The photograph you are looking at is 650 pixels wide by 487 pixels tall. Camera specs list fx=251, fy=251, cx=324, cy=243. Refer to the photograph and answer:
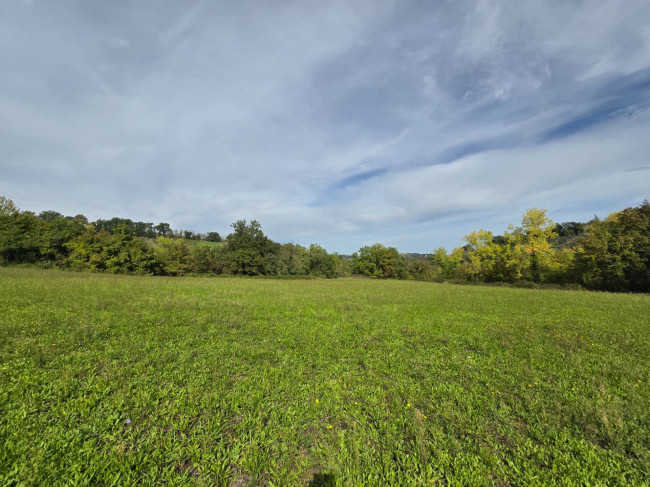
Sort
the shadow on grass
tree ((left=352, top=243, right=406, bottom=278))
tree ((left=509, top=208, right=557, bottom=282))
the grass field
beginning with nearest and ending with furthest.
Answer: the shadow on grass, the grass field, tree ((left=509, top=208, right=557, bottom=282)), tree ((left=352, top=243, right=406, bottom=278))

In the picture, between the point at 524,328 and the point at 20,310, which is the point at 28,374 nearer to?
the point at 20,310

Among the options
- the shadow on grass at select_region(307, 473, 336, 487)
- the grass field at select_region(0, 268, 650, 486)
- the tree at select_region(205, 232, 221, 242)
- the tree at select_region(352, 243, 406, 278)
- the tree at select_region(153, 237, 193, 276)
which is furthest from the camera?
the tree at select_region(205, 232, 221, 242)

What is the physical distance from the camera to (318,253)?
70.4 meters

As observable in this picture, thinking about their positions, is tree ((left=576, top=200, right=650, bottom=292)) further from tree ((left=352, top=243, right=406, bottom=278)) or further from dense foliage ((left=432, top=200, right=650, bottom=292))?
tree ((left=352, top=243, right=406, bottom=278))

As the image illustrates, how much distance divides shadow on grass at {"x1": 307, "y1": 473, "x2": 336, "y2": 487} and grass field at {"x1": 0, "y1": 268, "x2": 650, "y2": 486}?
0.6 inches

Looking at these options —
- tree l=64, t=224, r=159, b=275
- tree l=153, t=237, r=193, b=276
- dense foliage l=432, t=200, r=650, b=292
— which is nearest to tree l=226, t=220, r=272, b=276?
tree l=153, t=237, r=193, b=276

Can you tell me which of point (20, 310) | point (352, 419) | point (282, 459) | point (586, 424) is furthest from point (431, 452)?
point (20, 310)

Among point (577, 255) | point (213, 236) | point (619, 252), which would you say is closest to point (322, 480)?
point (619, 252)

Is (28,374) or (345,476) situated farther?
(28,374)

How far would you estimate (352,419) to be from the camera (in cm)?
420

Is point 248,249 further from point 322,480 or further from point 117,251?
point 322,480

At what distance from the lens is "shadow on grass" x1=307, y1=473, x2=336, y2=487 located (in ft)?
9.80

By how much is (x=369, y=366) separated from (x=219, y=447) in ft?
13.1

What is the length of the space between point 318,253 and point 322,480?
221 ft
